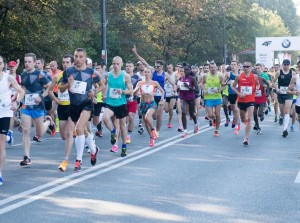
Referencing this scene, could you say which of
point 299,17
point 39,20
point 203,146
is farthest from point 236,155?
point 299,17

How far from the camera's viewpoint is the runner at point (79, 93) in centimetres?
1184

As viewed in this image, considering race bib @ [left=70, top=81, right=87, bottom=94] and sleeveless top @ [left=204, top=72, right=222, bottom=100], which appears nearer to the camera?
race bib @ [left=70, top=81, right=87, bottom=94]

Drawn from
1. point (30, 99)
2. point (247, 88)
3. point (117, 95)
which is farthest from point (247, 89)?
point (30, 99)

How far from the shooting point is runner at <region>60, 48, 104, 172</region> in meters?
11.8

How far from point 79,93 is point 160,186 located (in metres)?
2.29

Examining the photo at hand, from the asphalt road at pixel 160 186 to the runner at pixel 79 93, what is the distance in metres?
0.50

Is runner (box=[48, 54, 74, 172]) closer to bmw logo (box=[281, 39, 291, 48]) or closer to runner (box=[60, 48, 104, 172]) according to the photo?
runner (box=[60, 48, 104, 172])

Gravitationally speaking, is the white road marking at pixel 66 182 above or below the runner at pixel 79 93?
below

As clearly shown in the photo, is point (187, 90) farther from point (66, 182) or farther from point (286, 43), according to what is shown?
point (286, 43)

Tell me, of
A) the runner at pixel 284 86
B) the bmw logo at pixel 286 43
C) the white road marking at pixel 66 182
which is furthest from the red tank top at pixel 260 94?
the bmw logo at pixel 286 43

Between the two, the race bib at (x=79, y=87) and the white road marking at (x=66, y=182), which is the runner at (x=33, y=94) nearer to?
the race bib at (x=79, y=87)

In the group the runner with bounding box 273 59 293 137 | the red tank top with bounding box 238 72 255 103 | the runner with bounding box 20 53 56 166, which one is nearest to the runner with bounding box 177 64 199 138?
the red tank top with bounding box 238 72 255 103

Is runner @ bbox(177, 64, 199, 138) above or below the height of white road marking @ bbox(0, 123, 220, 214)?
above

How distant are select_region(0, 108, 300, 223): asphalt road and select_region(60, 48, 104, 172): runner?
500 mm
